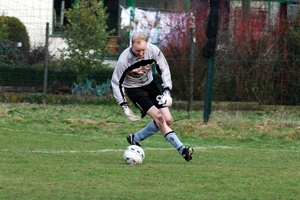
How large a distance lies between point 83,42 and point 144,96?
10431mm

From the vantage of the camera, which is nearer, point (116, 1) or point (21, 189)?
point (21, 189)

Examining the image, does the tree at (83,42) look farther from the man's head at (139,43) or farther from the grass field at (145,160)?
the man's head at (139,43)

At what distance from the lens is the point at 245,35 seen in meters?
19.1

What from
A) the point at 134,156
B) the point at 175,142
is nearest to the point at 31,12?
the point at 175,142

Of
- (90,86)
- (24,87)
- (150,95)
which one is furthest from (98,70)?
(150,95)

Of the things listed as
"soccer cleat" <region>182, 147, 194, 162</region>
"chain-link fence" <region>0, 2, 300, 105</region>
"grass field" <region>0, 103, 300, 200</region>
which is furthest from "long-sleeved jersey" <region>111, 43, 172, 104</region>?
"chain-link fence" <region>0, 2, 300, 105</region>

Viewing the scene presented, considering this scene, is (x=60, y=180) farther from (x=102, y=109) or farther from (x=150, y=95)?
(x=102, y=109)

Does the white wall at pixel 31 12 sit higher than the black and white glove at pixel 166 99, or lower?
higher

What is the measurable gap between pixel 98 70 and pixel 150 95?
33.5 ft

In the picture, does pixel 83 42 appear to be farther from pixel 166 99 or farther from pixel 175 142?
pixel 175 142

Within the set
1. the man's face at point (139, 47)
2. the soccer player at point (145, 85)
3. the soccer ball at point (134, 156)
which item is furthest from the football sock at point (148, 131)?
the man's face at point (139, 47)

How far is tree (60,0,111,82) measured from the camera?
66.5 feet

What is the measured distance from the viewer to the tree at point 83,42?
20.3 meters

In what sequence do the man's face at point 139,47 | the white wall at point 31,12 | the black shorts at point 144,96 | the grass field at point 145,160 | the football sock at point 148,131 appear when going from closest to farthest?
the grass field at point 145,160
the man's face at point 139,47
the black shorts at point 144,96
the football sock at point 148,131
the white wall at point 31,12
